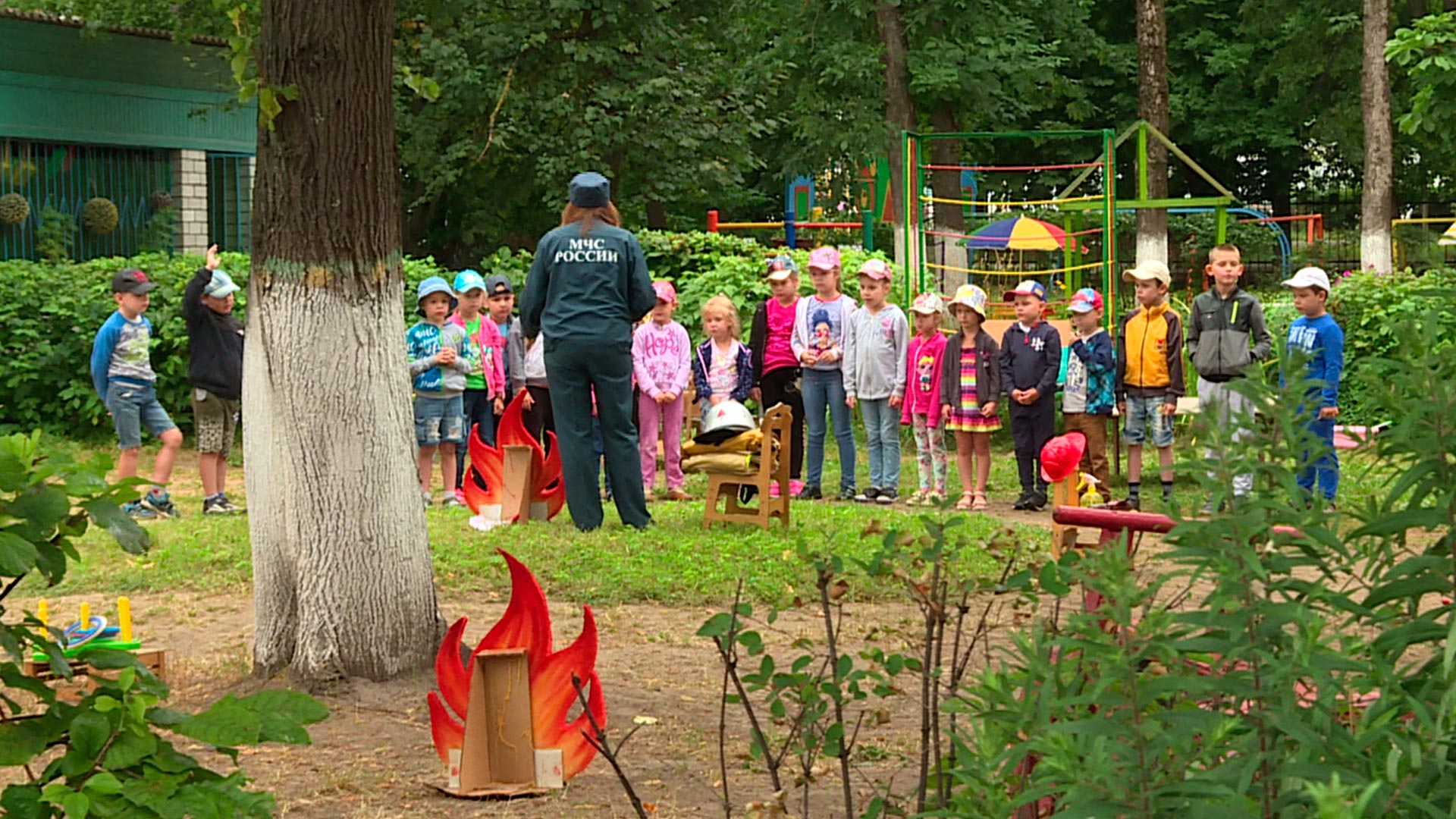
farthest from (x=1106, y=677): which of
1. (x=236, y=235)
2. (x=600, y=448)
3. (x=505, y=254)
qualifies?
(x=236, y=235)

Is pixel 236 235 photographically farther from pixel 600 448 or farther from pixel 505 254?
pixel 600 448

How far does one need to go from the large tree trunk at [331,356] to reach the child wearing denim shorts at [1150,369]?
701 centimetres

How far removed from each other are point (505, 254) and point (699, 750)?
40.3 feet

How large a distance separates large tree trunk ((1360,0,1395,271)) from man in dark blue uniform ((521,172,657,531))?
17.8 meters

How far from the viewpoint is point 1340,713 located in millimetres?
2299

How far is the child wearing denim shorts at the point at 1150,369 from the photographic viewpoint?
40.0 feet

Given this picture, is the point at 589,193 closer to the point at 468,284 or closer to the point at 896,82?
the point at 468,284

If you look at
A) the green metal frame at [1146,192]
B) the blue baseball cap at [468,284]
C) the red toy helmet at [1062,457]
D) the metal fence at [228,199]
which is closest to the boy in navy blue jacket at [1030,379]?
the red toy helmet at [1062,457]

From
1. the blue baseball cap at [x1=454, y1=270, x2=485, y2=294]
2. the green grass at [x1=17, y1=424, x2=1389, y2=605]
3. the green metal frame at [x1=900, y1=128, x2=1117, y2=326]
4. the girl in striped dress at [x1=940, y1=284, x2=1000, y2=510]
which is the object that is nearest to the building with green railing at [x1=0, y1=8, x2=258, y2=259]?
the green metal frame at [x1=900, y1=128, x2=1117, y2=326]

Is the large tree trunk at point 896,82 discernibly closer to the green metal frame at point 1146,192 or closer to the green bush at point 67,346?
the green metal frame at point 1146,192

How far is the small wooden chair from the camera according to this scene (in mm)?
10180

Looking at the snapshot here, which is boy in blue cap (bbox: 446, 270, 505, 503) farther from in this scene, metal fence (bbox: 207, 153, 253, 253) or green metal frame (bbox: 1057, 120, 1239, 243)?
metal fence (bbox: 207, 153, 253, 253)

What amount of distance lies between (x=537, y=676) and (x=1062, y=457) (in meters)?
4.73

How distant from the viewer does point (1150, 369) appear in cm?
1227
